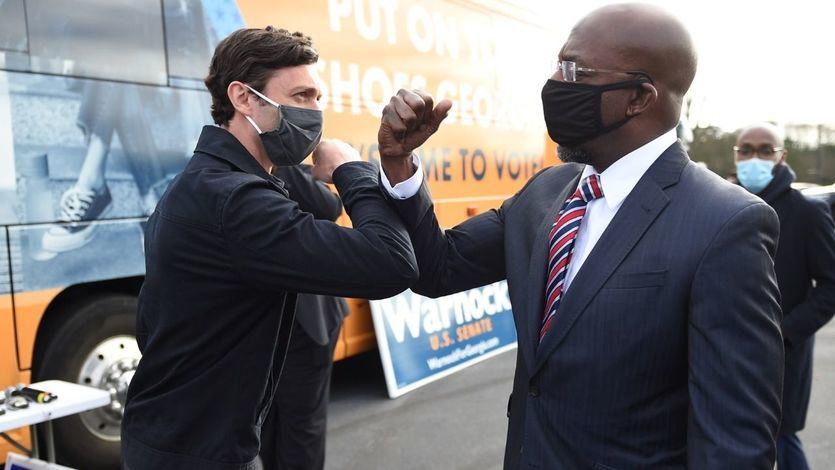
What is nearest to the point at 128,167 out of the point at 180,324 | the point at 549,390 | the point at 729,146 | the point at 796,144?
the point at 180,324

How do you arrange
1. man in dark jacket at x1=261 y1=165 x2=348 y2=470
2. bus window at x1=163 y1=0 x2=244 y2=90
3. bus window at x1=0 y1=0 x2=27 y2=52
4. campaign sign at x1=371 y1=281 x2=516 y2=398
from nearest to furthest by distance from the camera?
1. man in dark jacket at x1=261 y1=165 x2=348 y2=470
2. bus window at x1=0 y1=0 x2=27 y2=52
3. bus window at x1=163 y1=0 x2=244 y2=90
4. campaign sign at x1=371 y1=281 x2=516 y2=398

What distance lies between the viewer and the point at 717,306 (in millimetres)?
1385

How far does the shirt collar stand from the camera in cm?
164

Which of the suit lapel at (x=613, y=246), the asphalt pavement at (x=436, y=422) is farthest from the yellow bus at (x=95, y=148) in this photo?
the suit lapel at (x=613, y=246)

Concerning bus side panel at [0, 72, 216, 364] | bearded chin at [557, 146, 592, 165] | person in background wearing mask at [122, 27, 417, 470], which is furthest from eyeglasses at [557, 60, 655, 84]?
bus side panel at [0, 72, 216, 364]

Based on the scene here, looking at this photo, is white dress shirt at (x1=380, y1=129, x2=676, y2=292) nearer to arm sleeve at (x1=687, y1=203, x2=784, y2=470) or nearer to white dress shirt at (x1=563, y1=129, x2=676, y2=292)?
white dress shirt at (x1=563, y1=129, x2=676, y2=292)

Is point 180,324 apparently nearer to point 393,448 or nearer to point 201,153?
point 201,153

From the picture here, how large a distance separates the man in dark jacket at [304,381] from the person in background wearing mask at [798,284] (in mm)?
2170

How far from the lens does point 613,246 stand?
153 centimetres

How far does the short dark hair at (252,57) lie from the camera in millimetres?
1946

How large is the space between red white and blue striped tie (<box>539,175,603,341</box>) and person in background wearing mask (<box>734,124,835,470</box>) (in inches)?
84.3

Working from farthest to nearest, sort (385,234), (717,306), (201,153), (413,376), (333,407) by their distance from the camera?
(413,376) < (333,407) < (201,153) < (385,234) < (717,306)

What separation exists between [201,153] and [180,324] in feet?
1.44

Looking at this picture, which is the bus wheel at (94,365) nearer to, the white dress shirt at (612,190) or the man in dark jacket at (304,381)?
the man in dark jacket at (304,381)
